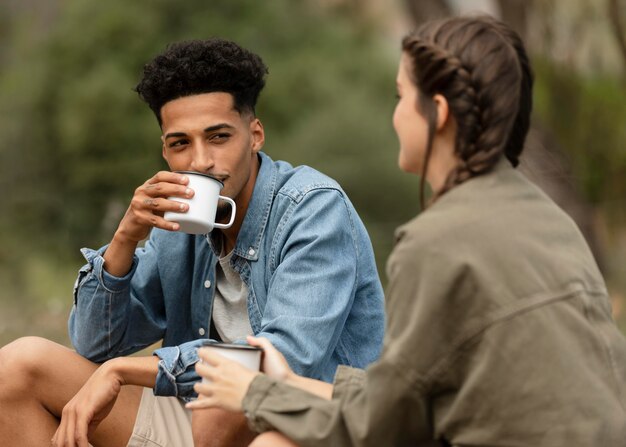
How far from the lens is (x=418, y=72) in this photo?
7.82ft

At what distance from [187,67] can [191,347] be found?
95 cm

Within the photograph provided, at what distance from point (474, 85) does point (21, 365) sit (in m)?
1.61

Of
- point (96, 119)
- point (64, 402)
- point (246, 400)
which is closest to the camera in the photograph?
point (246, 400)

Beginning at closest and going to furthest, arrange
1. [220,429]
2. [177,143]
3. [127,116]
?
1. [220,429]
2. [177,143]
3. [127,116]

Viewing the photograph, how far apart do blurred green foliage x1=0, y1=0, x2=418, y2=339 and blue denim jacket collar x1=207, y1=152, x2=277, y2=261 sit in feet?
22.3

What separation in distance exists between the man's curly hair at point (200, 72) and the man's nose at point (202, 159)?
0.63 feet

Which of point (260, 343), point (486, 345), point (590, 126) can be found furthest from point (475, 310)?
point (590, 126)

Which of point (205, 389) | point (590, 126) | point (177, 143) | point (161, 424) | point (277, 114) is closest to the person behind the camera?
point (205, 389)

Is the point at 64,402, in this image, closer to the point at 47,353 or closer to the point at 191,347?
the point at 47,353

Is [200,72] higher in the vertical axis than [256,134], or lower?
higher

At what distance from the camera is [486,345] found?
218 cm

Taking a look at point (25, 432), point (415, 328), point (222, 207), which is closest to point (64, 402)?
point (25, 432)

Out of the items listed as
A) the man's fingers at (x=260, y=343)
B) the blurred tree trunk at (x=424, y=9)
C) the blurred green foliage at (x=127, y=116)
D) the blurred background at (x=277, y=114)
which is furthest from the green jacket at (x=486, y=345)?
the blurred green foliage at (x=127, y=116)

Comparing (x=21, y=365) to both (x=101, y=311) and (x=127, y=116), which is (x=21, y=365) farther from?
(x=127, y=116)
